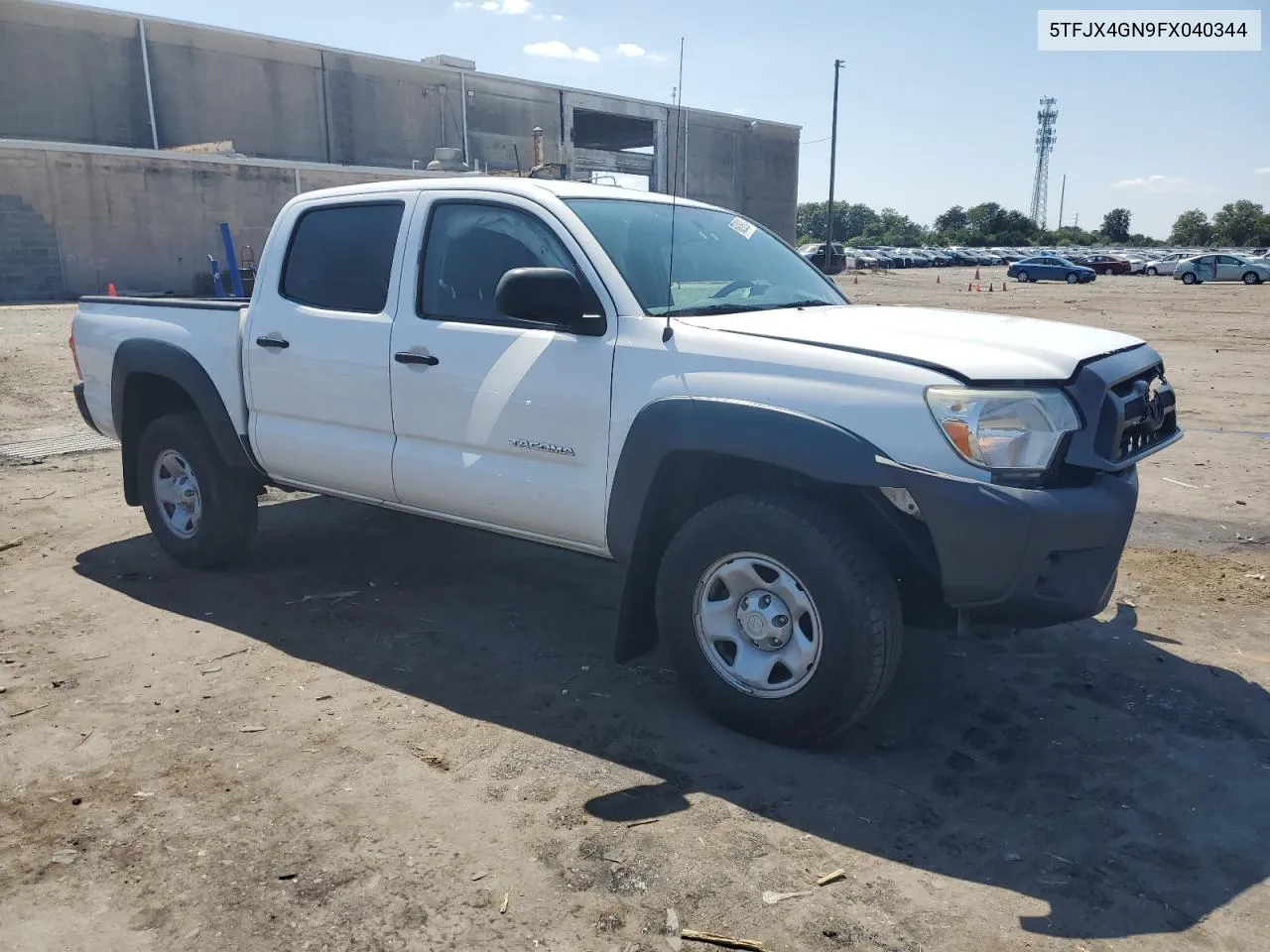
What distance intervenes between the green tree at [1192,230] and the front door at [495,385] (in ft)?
386

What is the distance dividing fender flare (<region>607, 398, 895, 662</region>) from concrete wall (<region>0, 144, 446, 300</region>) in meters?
28.2

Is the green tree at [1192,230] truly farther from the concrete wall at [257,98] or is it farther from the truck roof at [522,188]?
the truck roof at [522,188]

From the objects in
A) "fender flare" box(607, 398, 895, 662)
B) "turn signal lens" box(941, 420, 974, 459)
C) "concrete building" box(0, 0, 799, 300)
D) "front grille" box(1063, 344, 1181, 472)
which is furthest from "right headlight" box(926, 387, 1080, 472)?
"concrete building" box(0, 0, 799, 300)

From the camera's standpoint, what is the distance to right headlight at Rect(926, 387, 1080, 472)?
3.21 metres

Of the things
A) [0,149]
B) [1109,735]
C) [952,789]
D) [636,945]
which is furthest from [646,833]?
[0,149]

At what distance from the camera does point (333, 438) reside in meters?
4.80

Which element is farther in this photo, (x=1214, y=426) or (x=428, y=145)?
(x=428, y=145)

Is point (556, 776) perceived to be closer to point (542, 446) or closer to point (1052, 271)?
point (542, 446)

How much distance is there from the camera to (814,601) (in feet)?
11.3

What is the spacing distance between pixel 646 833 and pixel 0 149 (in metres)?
29.7

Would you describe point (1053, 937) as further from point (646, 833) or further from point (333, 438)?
point (333, 438)

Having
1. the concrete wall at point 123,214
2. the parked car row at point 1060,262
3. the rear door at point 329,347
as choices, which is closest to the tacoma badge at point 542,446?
→ the rear door at point 329,347

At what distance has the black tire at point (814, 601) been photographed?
3.38 m

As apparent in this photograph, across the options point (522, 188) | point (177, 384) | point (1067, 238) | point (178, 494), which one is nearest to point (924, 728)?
point (522, 188)
